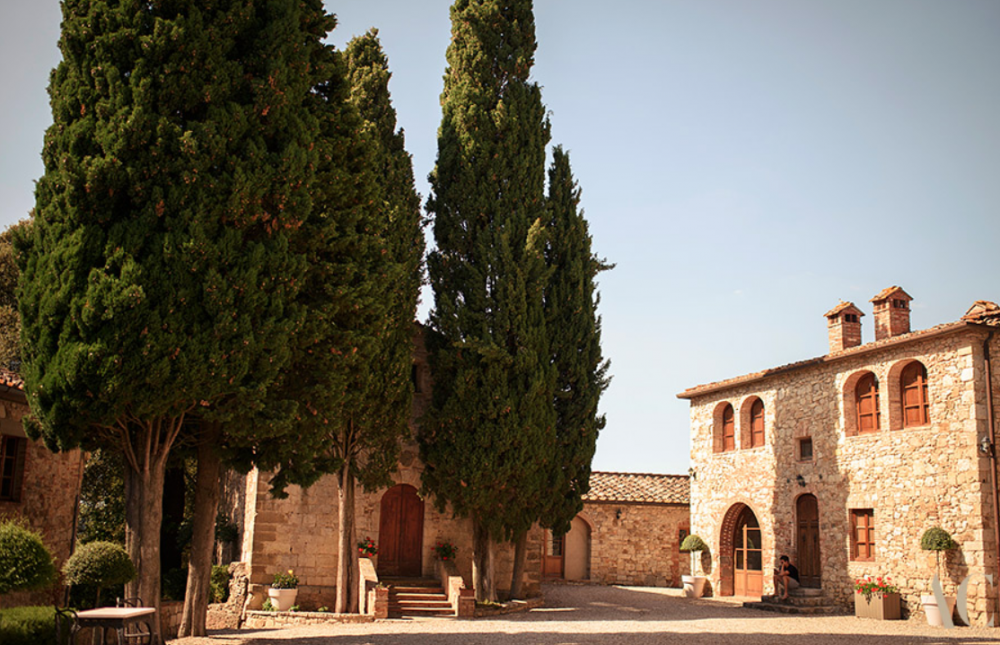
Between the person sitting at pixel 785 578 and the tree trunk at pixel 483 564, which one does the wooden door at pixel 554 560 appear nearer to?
the person sitting at pixel 785 578

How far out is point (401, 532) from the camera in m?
18.5

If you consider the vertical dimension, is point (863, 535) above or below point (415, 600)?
above

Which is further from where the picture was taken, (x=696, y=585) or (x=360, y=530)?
(x=696, y=585)

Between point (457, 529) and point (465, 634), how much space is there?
18.4 feet

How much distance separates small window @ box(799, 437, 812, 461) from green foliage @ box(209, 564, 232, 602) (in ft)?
44.4

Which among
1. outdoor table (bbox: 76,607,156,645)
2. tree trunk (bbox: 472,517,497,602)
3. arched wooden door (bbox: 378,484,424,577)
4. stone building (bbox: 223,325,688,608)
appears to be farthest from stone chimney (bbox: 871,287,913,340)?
outdoor table (bbox: 76,607,156,645)

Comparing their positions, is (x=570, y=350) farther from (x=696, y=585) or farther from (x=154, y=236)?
(x=154, y=236)

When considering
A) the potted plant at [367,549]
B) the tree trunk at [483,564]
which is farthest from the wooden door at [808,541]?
the potted plant at [367,549]

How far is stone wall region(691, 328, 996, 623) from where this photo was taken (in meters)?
15.6

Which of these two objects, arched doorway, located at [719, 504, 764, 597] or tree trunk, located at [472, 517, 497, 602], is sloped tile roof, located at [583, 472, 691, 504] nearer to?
arched doorway, located at [719, 504, 764, 597]

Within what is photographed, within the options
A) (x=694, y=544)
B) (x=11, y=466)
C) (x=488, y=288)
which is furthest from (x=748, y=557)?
(x=11, y=466)

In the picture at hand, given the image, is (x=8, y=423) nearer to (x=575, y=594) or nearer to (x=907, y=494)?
(x=575, y=594)

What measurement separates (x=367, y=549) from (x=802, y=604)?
9497 millimetres

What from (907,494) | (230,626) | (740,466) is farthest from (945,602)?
(230,626)
